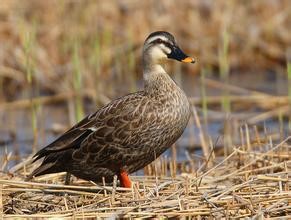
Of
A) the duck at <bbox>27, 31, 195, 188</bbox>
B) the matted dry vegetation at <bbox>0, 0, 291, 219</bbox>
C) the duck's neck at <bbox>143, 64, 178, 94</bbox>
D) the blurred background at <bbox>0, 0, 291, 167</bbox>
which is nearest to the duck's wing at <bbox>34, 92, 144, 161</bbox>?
the duck at <bbox>27, 31, 195, 188</bbox>

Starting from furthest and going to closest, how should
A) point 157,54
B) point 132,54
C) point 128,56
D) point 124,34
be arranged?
point 124,34, point 128,56, point 132,54, point 157,54

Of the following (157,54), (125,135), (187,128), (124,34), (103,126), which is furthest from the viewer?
(124,34)

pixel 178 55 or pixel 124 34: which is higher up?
pixel 124 34

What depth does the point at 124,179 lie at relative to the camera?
6.37m

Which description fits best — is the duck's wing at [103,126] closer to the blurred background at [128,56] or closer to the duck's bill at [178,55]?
the duck's bill at [178,55]

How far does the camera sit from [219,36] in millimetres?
→ 12125

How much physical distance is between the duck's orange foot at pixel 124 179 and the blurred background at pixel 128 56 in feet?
10.7

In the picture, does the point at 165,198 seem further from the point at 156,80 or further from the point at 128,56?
the point at 128,56

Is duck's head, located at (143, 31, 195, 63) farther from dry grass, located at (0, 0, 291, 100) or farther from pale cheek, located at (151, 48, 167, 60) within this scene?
dry grass, located at (0, 0, 291, 100)

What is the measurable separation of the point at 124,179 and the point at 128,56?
4992 millimetres

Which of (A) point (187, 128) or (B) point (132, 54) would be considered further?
(B) point (132, 54)

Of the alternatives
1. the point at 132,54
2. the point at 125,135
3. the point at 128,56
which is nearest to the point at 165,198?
the point at 125,135

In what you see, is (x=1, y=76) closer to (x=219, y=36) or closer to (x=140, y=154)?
(x=219, y=36)

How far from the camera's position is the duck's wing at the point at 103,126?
20.6 ft
